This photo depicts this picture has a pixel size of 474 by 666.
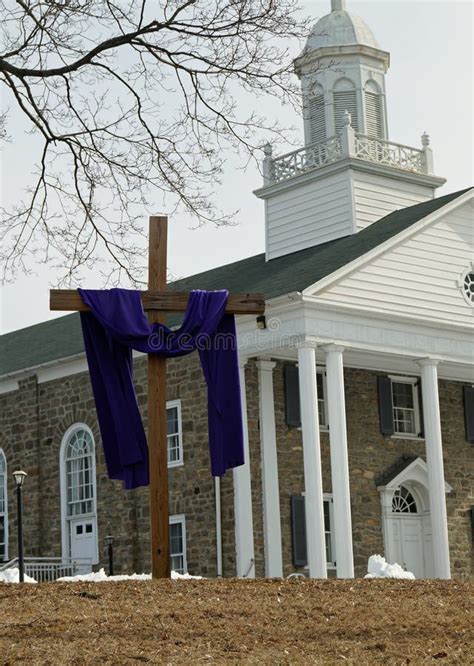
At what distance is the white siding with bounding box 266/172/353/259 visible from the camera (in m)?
31.2

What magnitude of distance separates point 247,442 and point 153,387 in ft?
36.3

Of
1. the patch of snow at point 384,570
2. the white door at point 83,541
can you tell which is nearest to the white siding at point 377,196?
the white door at point 83,541

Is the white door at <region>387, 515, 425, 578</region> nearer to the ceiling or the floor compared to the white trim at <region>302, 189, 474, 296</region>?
nearer to the floor

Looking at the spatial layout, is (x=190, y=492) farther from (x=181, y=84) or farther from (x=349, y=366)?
(x=181, y=84)

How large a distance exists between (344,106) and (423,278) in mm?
6474

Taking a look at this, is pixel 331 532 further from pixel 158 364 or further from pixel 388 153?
pixel 158 364

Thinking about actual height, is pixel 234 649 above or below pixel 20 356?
below

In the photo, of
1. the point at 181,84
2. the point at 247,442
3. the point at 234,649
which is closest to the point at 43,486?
the point at 247,442

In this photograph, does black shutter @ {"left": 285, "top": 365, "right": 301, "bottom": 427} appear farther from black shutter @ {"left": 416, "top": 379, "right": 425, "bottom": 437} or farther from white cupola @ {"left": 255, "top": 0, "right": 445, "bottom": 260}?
white cupola @ {"left": 255, "top": 0, "right": 445, "bottom": 260}

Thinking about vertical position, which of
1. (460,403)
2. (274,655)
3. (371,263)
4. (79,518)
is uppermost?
(371,263)

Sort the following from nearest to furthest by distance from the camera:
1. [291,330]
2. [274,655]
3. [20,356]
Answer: [274,655], [291,330], [20,356]

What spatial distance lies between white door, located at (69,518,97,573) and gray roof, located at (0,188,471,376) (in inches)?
147

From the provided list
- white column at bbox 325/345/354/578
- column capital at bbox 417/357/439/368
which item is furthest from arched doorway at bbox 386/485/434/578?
white column at bbox 325/345/354/578

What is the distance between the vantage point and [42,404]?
3173cm
